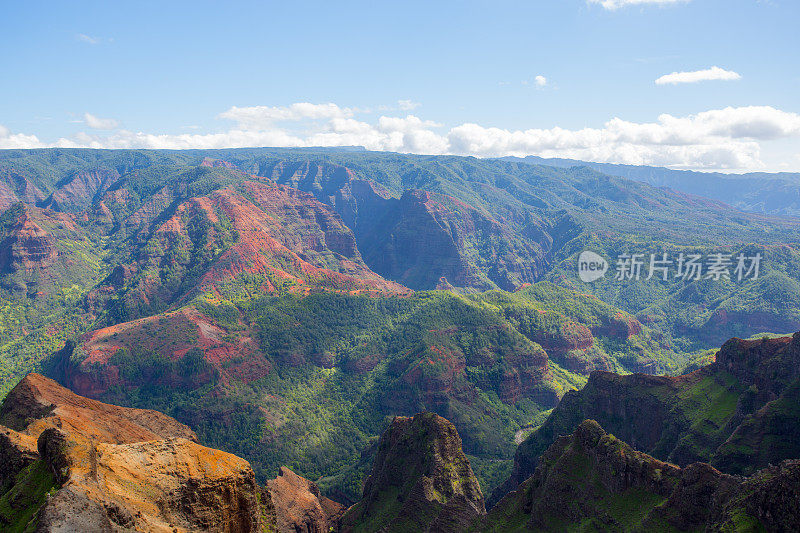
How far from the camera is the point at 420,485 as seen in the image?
77.1 meters

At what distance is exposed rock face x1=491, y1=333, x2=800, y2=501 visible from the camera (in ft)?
238

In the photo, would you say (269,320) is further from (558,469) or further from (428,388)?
(558,469)

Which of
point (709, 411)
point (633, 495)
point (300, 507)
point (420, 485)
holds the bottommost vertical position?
point (300, 507)

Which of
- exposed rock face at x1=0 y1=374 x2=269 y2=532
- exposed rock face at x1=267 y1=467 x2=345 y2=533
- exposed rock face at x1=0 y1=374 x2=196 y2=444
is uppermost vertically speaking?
exposed rock face at x1=0 y1=374 x2=269 y2=532

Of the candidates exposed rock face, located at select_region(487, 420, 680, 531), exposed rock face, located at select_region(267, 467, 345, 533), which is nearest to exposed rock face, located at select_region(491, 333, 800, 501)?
exposed rock face, located at select_region(487, 420, 680, 531)

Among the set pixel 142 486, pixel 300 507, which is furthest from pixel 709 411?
pixel 142 486

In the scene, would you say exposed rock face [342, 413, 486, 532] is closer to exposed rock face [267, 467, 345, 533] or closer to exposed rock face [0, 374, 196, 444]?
exposed rock face [267, 467, 345, 533]

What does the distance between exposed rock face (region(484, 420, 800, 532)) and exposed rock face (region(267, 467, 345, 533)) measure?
128ft

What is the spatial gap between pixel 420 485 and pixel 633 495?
105 ft

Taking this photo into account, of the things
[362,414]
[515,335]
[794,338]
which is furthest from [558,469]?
[515,335]

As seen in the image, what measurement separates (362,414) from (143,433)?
100532 millimetres

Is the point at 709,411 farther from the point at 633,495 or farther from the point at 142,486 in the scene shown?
the point at 142,486

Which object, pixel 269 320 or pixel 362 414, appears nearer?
pixel 362 414

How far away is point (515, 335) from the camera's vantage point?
196m
